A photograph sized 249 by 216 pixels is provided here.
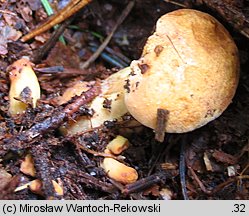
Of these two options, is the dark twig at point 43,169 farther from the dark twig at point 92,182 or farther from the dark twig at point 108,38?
the dark twig at point 108,38

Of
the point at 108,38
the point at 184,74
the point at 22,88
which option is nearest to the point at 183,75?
the point at 184,74

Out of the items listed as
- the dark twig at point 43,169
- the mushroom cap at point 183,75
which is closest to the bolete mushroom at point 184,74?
the mushroom cap at point 183,75

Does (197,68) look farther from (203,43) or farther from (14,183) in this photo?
(14,183)

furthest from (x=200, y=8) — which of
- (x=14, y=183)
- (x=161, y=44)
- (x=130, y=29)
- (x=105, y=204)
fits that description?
(x=14, y=183)

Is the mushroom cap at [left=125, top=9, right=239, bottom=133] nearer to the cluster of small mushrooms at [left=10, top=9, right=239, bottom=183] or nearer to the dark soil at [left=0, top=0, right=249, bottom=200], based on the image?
the cluster of small mushrooms at [left=10, top=9, right=239, bottom=183]

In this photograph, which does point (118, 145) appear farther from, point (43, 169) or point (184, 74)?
point (184, 74)

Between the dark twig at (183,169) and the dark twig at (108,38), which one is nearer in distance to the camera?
the dark twig at (183,169)

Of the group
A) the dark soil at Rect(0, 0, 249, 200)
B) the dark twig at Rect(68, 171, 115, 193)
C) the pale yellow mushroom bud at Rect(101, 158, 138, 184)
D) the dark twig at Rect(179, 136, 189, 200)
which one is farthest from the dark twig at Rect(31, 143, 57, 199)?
the dark twig at Rect(179, 136, 189, 200)
